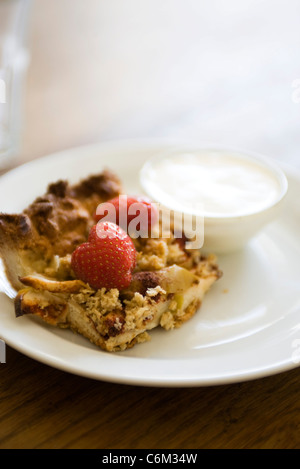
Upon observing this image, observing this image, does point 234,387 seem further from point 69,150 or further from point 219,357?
point 69,150

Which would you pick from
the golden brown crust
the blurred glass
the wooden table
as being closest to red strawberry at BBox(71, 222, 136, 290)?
the golden brown crust

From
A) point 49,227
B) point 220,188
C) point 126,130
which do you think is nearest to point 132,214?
point 49,227

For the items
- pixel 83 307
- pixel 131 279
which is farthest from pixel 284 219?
pixel 83 307

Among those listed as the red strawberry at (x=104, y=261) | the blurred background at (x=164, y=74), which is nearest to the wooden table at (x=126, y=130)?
the blurred background at (x=164, y=74)

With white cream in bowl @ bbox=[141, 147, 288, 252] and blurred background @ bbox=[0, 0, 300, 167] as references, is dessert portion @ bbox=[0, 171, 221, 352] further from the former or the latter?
blurred background @ bbox=[0, 0, 300, 167]

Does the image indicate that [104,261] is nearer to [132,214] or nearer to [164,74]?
[132,214]
